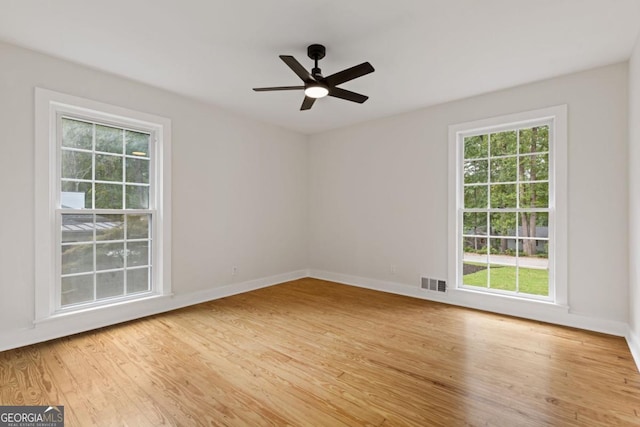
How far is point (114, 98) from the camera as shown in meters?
3.41

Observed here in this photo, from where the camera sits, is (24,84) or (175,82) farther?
(175,82)

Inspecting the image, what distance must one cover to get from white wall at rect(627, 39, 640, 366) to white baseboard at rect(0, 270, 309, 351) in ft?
14.6

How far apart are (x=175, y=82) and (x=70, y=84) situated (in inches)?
38.8

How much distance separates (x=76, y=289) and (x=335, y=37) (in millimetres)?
3596

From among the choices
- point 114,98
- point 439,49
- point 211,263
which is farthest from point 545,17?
point 211,263

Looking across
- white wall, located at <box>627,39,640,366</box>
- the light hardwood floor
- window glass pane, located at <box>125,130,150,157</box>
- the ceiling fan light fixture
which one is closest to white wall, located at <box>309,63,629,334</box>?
white wall, located at <box>627,39,640,366</box>

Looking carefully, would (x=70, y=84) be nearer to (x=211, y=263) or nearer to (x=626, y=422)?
(x=211, y=263)

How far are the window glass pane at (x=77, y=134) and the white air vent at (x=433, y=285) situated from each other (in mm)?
4475

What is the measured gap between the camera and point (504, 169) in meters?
3.91

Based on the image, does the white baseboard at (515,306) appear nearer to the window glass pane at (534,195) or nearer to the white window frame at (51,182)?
the window glass pane at (534,195)

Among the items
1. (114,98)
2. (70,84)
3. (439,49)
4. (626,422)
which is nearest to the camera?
(626,422)

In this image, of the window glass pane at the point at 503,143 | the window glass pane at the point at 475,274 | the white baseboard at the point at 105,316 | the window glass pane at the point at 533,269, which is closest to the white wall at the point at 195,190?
the white baseboard at the point at 105,316
